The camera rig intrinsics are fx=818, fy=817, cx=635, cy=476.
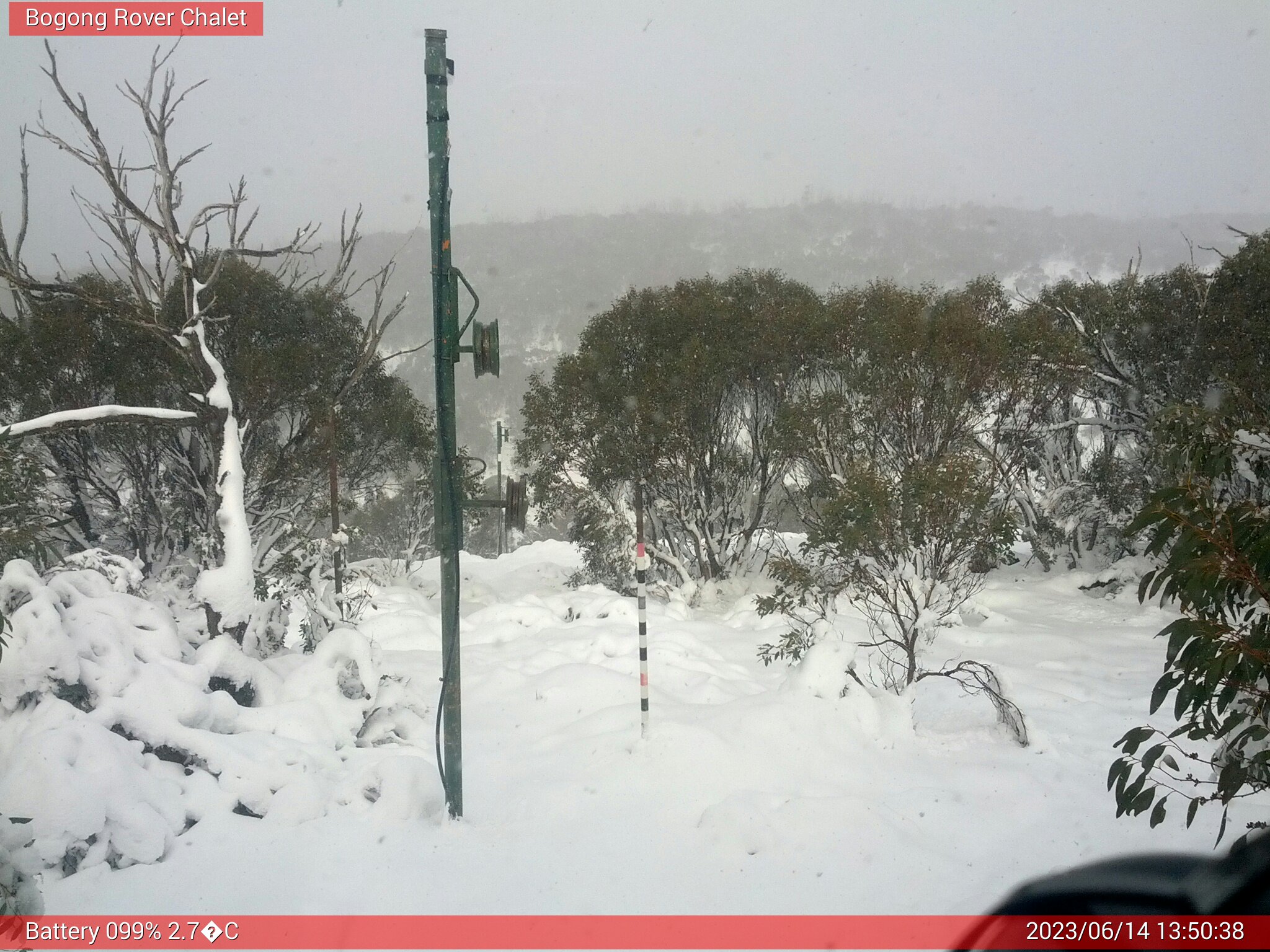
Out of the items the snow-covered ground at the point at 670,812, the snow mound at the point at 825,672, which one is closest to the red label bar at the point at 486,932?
the snow-covered ground at the point at 670,812

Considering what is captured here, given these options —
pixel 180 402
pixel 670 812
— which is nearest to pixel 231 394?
pixel 180 402

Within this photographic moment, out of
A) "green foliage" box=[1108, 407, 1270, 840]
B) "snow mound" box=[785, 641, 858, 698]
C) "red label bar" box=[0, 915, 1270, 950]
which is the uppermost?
"green foliage" box=[1108, 407, 1270, 840]

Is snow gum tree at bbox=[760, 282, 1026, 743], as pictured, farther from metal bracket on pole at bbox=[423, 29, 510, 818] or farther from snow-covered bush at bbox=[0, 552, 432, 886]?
snow-covered bush at bbox=[0, 552, 432, 886]

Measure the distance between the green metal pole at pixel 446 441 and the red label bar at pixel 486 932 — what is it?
1.25m

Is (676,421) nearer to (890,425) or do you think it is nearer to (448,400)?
(890,425)

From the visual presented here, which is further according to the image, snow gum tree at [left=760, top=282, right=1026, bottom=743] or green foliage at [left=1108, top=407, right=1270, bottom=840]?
snow gum tree at [left=760, top=282, right=1026, bottom=743]

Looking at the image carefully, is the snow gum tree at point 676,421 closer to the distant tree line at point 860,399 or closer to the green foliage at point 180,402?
the distant tree line at point 860,399

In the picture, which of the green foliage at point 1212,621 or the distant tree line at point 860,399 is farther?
the distant tree line at point 860,399

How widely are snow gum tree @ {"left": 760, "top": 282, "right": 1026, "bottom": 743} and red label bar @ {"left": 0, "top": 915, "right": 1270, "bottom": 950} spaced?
459 centimetres

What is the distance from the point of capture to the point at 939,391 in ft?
56.0

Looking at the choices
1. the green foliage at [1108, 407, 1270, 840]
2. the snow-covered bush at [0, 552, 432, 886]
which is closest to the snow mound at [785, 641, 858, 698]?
the snow-covered bush at [0, 552, 432, 886]

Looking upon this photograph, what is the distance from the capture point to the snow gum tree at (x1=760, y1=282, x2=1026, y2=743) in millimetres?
8320

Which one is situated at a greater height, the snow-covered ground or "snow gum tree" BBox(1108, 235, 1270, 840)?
"snow gum tree" BBox(1108, 235, 1270, 840)

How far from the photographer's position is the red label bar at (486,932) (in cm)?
335
